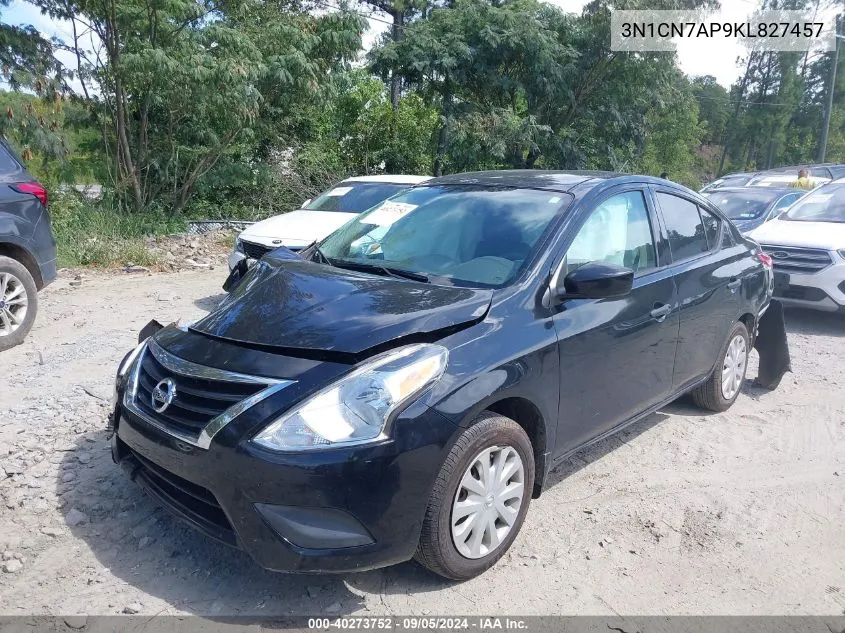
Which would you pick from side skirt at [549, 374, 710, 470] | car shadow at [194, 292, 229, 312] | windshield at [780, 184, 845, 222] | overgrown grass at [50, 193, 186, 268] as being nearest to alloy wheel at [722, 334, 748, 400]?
side skirt at [549, 374, 710, 470]

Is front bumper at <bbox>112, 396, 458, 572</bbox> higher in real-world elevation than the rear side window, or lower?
lower

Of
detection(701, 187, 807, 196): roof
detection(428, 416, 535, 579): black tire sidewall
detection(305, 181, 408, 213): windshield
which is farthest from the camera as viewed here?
detection(701, 187, 807, 196): roof

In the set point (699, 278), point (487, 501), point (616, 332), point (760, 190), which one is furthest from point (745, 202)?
point (487, 501)

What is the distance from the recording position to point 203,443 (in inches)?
105

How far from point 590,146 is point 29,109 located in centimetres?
1301

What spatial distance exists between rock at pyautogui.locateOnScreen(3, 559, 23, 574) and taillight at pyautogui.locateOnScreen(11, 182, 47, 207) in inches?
160

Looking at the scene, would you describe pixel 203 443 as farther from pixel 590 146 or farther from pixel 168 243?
pixel 590 146

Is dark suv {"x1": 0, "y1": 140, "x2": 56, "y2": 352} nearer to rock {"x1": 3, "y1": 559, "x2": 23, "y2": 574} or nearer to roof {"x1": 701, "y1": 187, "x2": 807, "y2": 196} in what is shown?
rock {"x1": 3, "y1": 559, "x2": 23, "y2": 574}

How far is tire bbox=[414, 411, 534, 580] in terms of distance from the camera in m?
2.73

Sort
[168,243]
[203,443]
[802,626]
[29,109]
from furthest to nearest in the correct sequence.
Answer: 1. [168,243]
2. [29,109]
3. [802,626]
4. [203,443]

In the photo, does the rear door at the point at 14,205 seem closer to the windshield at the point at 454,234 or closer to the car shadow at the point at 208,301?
the car shadow at the point at 208,301

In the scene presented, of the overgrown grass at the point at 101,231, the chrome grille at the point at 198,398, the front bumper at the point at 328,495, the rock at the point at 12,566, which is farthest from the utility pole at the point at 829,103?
the rock at the point at 12,566

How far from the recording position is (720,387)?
196 inches

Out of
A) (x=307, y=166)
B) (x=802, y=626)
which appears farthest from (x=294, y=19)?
(x=802, y=626)
